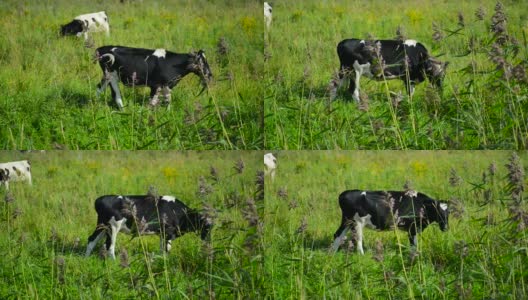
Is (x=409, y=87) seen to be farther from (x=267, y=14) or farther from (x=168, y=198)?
(x=168, y=198)

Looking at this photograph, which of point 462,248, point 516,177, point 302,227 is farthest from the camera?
point 302,227

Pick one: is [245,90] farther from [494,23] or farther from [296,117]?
[494,23]

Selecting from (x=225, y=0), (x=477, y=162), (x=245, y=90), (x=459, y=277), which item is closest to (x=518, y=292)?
(x=459, y=277)

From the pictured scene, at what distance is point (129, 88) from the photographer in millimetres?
7016

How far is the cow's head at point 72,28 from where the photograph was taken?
7012mm

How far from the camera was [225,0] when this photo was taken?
22.9 feet

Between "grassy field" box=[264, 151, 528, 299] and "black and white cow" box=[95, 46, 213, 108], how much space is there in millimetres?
888

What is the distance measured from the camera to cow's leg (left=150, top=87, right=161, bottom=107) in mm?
6949

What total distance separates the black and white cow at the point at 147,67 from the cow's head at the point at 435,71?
1426 millimetres

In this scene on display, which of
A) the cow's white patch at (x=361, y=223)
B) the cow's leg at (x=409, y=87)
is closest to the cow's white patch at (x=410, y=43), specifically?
the cow's leg at (x=409, y=87)

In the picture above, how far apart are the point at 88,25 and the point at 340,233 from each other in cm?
214

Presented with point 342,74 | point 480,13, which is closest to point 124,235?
point 342,74

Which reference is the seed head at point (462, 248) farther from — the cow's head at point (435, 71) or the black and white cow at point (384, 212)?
the cow's head at point (435, 71)

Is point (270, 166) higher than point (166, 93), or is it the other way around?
point (166, 93)
